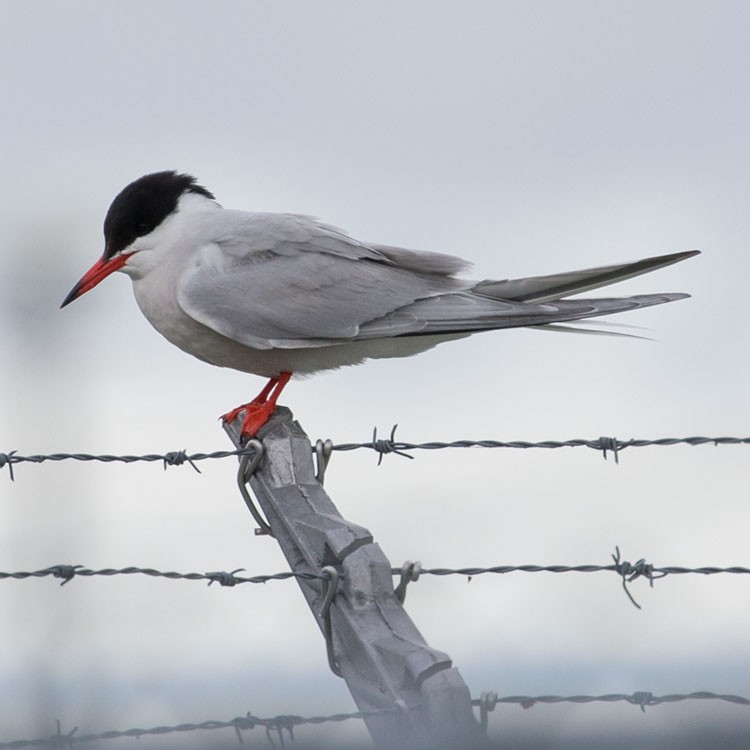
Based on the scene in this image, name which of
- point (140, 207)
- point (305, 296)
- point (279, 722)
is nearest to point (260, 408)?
point (305, 296)

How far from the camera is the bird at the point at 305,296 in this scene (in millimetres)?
4902

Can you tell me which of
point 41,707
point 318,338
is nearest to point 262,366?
point 318,338

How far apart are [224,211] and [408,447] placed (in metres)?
2.25

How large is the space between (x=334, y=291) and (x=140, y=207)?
1055 millimetres

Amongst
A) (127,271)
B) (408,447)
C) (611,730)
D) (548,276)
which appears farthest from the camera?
(127,271)

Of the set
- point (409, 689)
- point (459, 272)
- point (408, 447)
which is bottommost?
point (409, 689)

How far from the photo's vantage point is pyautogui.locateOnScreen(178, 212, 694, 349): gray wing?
489 centimetres

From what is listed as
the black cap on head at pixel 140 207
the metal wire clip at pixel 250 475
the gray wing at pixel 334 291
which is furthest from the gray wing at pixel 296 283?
the metal wire clip at pixel 250 475

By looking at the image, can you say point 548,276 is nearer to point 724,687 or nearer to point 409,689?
point 409,689

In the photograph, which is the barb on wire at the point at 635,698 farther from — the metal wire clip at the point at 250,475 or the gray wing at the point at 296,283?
the gray wing at the point at 296,283

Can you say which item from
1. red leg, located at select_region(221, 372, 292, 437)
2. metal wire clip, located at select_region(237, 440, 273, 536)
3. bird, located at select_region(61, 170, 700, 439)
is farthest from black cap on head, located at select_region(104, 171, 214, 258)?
metal wire clip, located at select_region(237, 440, 273, 536)

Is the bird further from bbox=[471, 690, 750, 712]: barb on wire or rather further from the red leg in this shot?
bbox=[471, 690, 750, 712]: barb on wire

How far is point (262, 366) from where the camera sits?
519 centimetres

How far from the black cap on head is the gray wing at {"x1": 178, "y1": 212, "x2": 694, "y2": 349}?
43 cm
